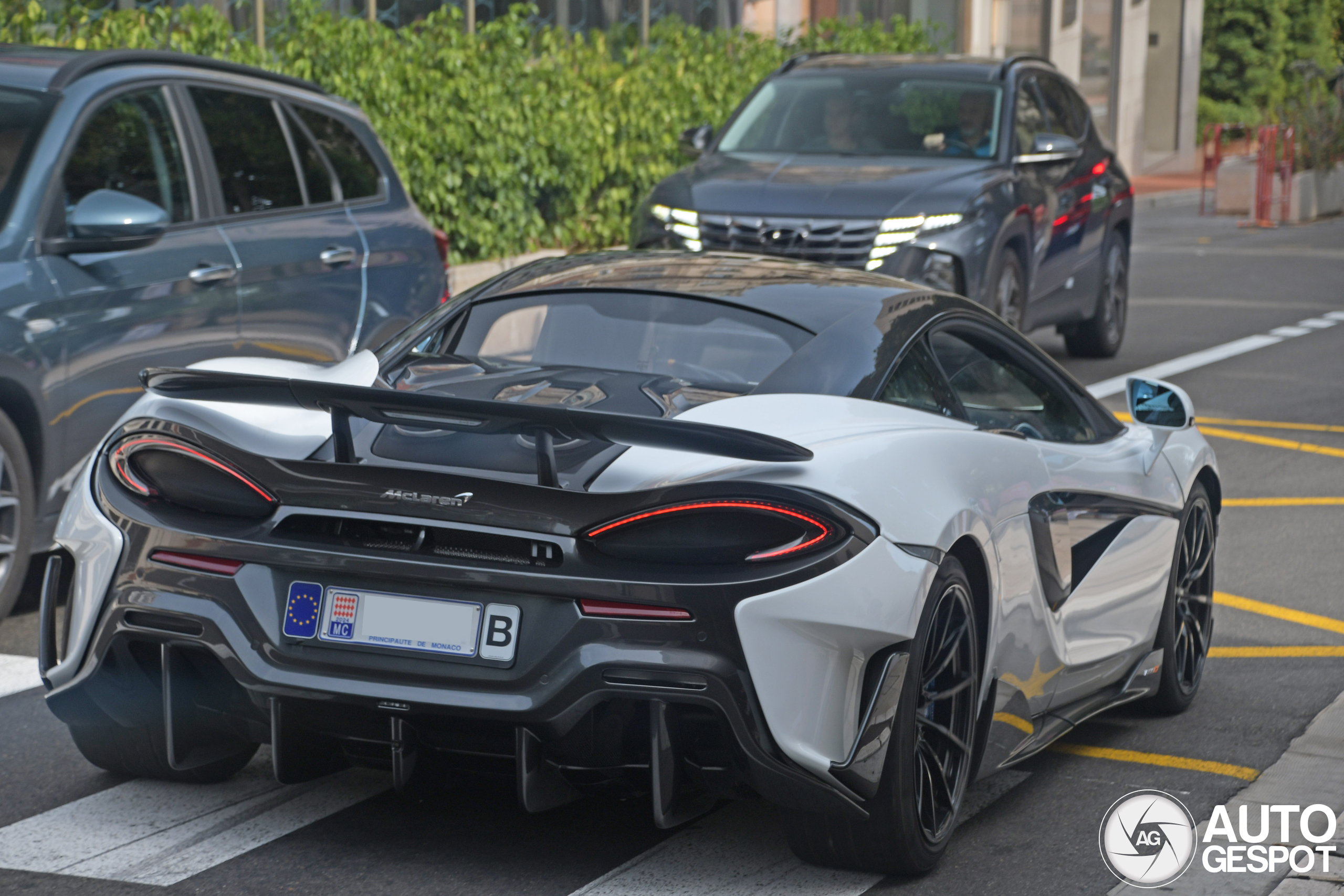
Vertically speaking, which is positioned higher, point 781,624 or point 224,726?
point 781,624

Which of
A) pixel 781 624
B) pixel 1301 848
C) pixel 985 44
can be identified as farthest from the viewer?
pixel 985 44

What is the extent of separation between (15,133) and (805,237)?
4.92 metres

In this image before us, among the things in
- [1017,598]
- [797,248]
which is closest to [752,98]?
[797,248]

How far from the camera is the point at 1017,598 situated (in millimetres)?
4348

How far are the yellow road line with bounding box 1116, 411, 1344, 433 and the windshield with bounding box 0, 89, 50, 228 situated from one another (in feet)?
20.7

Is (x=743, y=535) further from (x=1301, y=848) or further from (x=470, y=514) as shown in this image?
(x=1301, y=848)

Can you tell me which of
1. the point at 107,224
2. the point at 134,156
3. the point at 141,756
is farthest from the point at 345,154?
the point at 141,756

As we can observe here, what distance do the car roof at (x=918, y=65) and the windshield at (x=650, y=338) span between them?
770cm

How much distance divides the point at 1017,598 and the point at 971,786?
0.47 m

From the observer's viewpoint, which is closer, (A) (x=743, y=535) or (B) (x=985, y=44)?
(A) (x=743, y=535)

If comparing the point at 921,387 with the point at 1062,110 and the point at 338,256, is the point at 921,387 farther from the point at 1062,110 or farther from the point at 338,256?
the point at 1062,110

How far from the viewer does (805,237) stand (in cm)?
1034

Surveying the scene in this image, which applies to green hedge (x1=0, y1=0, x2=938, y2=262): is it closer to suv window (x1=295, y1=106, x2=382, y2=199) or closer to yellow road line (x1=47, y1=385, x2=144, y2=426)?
suv window (x1=295, y1=106, x2=382, y2=199)

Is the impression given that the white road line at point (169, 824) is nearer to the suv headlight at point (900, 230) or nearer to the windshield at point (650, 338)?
the windshield at point (650, 338)
